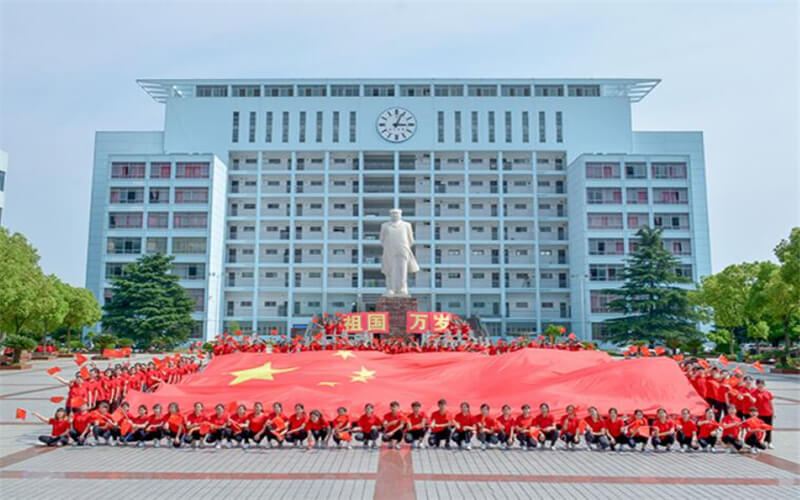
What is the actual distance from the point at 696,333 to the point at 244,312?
Result: 36900mm

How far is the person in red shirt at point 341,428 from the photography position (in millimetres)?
10195

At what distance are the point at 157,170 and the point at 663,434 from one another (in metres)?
50.5

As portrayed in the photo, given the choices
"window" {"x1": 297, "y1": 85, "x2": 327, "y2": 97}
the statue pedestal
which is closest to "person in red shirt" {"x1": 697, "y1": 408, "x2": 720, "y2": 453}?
the statue pedestal

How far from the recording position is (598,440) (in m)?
10.3

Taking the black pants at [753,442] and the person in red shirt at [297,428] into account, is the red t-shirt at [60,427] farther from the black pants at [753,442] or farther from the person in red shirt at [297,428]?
the black pants at [753,442]

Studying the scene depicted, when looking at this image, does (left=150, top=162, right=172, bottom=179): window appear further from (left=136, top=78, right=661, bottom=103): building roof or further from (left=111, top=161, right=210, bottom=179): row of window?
(left=136, top=78, right=661, bottom=103): building roof

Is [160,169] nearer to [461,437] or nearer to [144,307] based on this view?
[144,307]

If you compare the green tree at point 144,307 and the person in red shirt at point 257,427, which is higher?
the green tree at point 144,307

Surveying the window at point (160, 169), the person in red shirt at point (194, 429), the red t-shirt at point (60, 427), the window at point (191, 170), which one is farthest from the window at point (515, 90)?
the red t-shirt at point (60, 427)

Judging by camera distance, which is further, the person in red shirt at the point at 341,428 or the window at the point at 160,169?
the window at the point at 160,169

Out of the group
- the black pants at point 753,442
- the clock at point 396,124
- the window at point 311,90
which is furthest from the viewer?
A: the window at point 311,90

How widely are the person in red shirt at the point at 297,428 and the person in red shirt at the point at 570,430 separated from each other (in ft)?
14.7

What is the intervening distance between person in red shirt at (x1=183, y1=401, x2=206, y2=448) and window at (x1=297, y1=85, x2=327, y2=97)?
1965 inches

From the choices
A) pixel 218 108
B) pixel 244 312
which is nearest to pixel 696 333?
pixel 244 312
